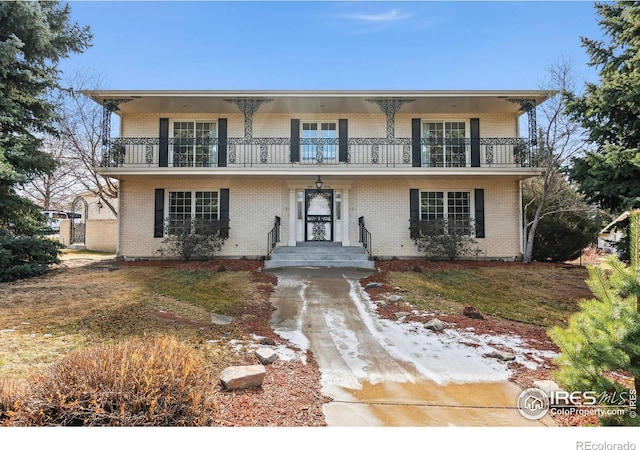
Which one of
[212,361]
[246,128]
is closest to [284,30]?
[246,128]

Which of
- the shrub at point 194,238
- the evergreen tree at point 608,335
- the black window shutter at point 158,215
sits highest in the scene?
the black window shutter at point 158,215

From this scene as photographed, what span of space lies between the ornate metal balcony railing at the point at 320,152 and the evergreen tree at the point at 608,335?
435 inches

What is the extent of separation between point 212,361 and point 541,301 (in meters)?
7.58

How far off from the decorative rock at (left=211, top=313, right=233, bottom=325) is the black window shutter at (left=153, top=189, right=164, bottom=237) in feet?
28.8

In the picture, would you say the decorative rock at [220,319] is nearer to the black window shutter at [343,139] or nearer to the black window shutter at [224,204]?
the black window shutter at [224,204]

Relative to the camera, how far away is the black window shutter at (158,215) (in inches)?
548

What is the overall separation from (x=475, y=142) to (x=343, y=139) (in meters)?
5.22

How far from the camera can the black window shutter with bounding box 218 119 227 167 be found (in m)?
13.7

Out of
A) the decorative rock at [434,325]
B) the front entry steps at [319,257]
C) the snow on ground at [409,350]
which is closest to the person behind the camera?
the snow on ground at [409,350]

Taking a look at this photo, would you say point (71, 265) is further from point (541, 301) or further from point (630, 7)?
point (630, 7)

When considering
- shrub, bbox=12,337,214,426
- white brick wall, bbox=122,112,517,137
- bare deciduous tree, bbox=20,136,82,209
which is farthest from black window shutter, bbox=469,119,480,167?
bare deciduous tree, bbox=20,136,82,209

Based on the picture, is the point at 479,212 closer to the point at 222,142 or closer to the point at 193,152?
the point at 222,142

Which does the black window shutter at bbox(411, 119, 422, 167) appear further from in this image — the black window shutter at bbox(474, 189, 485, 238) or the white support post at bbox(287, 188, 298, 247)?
the white support post at bbox(287, 188, 298, 247)

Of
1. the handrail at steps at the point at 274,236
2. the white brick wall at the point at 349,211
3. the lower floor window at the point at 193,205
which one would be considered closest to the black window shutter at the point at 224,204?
the white brick wall at the point at 349,211
